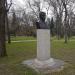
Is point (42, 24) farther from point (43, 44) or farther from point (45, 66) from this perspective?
point (45, 66)

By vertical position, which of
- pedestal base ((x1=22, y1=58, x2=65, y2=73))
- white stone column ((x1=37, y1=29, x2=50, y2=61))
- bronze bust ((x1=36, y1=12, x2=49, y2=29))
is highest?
bronze bust ((x1=36, y1=12, x2=49, y2=29))

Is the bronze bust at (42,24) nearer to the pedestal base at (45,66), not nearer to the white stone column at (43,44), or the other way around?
the white stone column at (43,44)

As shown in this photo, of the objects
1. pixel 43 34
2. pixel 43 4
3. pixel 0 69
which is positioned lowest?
pixel 0 69

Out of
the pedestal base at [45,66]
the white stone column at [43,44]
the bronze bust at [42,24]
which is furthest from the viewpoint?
the bronze bust at [42,24]

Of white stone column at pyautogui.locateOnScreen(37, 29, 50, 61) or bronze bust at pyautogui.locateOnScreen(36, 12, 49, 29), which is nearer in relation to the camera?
white stone column at pyautogui.locateOnScreen(37, 29, 50, 61)

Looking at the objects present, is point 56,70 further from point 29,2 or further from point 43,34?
point 29,2

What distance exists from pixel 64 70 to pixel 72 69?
43 cm

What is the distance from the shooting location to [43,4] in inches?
1510

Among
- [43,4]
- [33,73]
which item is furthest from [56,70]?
[43,4]

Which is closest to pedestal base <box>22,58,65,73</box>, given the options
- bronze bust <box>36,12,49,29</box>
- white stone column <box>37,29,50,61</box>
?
white stone column <box>37,29,50,61</box>

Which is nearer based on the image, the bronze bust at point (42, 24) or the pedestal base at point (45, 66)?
the pedestal base at point (45, 66)

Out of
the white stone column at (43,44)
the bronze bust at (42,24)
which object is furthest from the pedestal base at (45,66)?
the bronze bust at (42,24)

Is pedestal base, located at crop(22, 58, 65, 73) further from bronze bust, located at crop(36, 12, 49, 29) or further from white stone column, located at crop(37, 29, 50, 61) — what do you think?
bronze bust, located at crop(36, 12, 49, 29)

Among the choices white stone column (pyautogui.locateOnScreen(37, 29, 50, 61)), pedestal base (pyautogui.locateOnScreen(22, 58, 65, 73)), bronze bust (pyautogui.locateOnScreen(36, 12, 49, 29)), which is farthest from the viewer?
bronze bust (pyautogui.locateOnScreen(36, 12, 49, 29))
